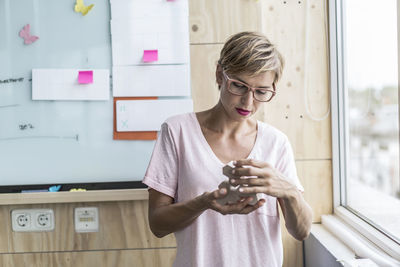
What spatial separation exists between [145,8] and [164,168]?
0.89 metres

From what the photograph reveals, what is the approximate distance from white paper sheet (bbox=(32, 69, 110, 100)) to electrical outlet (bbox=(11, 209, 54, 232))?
1.70ft

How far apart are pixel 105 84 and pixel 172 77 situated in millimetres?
307

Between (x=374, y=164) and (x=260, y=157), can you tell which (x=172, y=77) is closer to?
(x=260, y=157)

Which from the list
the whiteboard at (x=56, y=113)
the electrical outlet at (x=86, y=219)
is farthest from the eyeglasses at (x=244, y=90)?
the electrical outlet at (x=86, y=219)

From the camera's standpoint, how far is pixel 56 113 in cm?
171

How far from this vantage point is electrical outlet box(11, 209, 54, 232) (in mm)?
1689

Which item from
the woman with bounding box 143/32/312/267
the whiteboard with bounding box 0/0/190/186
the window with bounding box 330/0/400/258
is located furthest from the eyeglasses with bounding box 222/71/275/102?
the whiteboard with bounding box 0/0/190/186

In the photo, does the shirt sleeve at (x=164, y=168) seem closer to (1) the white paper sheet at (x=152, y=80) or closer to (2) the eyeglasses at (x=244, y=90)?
(2) the eyeglasses at (x=244, y=90)

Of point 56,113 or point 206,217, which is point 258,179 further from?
point 56,113

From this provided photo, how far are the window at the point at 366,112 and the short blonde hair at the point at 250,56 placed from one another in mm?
586

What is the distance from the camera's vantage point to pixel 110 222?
1.71 metres

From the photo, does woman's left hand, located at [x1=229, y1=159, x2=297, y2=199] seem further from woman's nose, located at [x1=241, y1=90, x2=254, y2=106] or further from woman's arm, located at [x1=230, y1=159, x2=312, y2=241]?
woman's nose, located at [x1=241, y1=90, x2=254, y2=106]

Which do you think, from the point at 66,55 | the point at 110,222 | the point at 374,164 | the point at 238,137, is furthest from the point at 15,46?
the point at 374,164

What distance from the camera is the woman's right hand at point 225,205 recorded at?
3.14 feet
